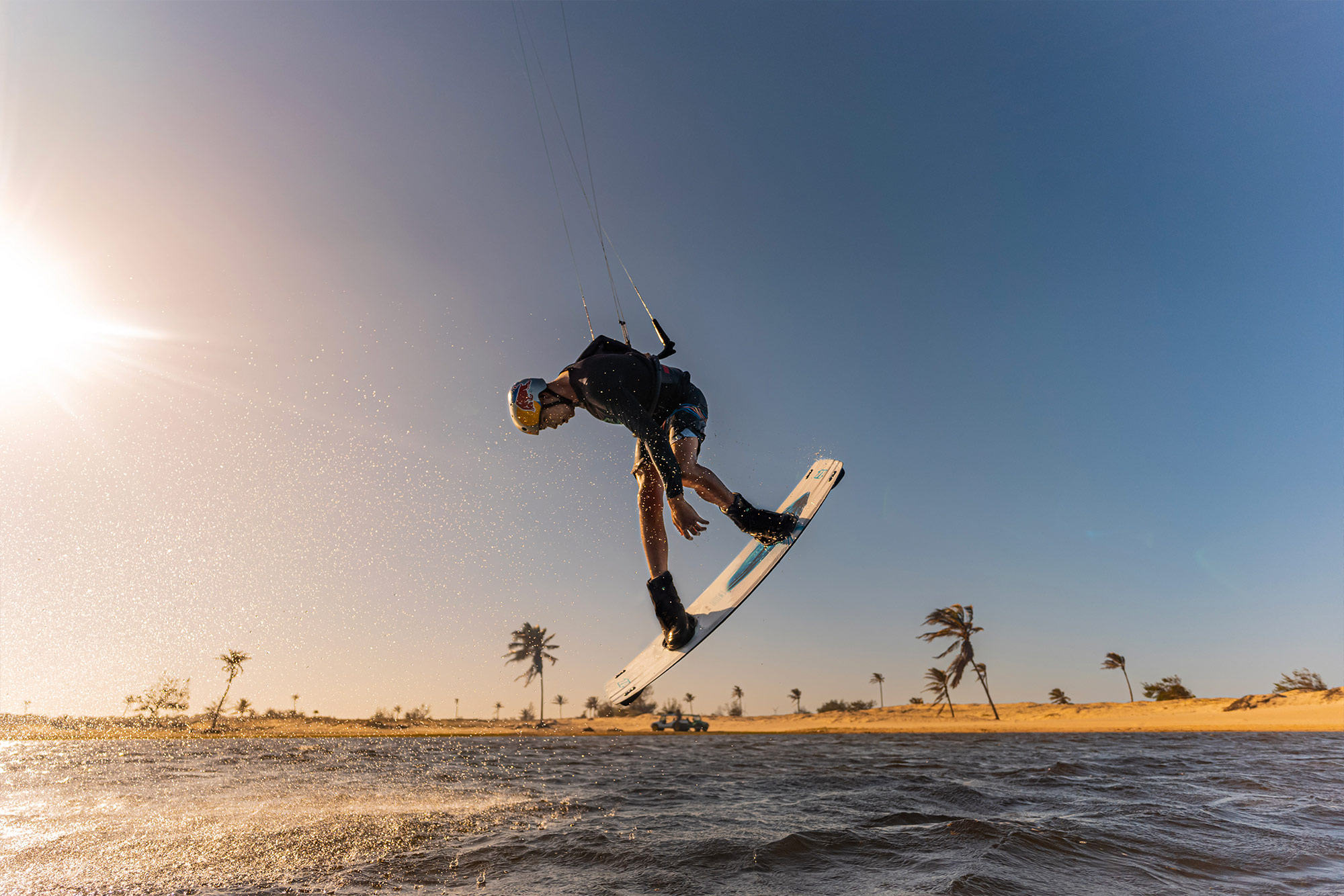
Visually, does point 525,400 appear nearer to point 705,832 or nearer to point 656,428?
point 656,428

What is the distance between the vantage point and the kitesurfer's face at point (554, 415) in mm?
5305

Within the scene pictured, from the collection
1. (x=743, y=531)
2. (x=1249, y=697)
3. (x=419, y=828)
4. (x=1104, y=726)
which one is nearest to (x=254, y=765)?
(x=419, y=828)

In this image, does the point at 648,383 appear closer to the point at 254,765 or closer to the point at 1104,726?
the point at 254,765

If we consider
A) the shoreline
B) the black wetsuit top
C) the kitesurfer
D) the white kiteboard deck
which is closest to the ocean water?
the white kiteboard deck

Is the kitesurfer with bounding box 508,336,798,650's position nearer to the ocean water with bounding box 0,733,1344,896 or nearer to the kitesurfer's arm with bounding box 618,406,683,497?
the kitesurfer's arm with bounding box 618,406,683,497

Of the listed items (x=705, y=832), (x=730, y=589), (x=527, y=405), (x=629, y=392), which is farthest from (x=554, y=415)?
(x=705, y=832)

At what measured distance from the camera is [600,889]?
5984mm

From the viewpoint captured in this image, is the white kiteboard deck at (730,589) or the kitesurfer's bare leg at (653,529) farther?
the white kiteboard deck at (730,589)

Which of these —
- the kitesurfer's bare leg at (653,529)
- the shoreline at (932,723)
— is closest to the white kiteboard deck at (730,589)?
the kitesurfer's bare leg at (653,529)

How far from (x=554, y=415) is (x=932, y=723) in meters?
69.5

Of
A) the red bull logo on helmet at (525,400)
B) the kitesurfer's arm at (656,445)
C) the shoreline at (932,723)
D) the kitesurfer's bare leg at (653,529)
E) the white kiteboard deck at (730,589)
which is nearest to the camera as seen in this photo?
the kitesurfer's arm at (656,445)

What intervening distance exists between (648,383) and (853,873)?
5.73m

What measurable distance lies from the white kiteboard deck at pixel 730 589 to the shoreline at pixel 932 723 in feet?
166

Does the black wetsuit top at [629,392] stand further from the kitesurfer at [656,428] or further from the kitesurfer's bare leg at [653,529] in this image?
the kitesurfer's bare leg at [653,529]
